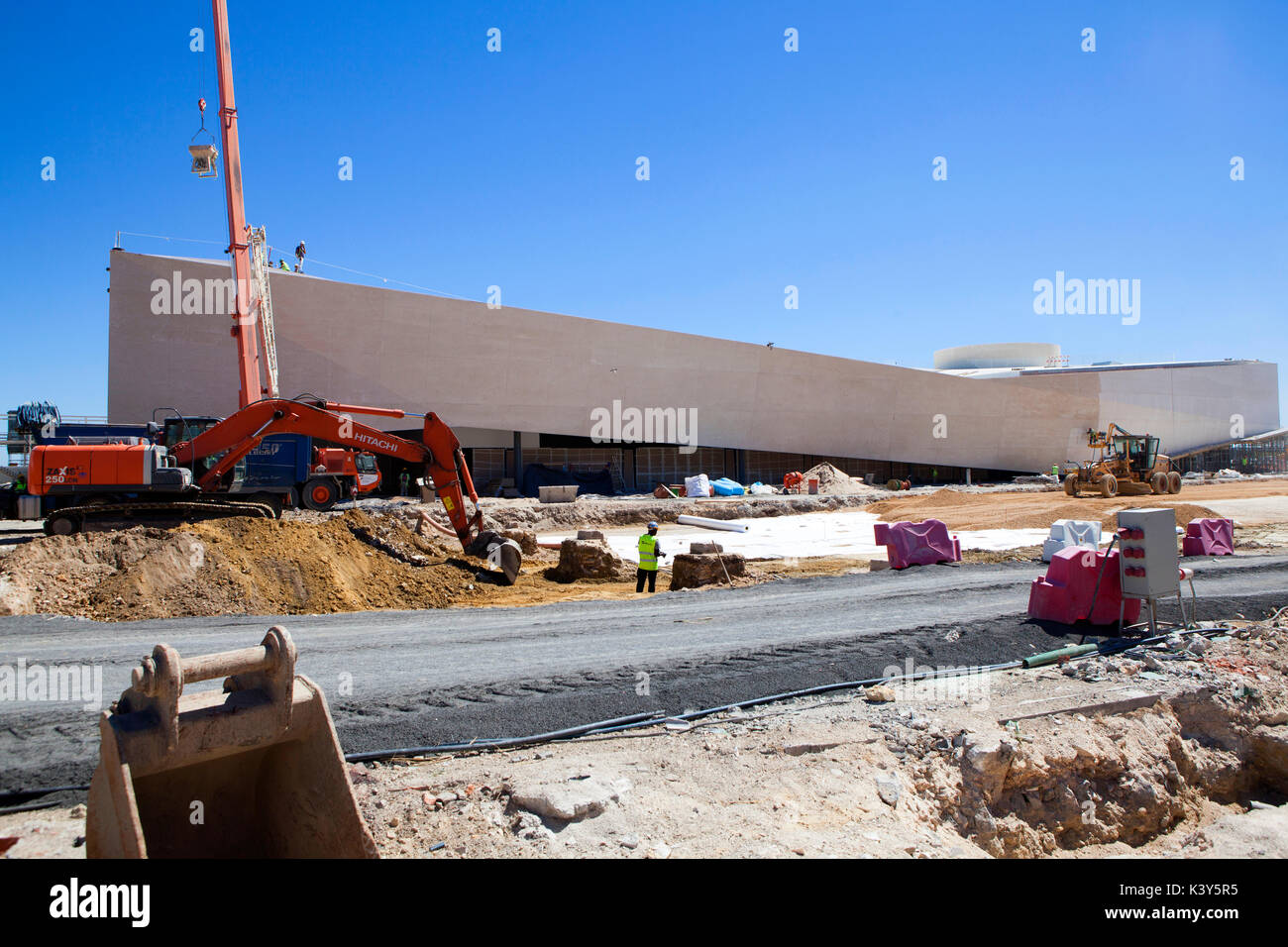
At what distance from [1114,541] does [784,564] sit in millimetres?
8121

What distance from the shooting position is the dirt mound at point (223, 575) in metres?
9.77

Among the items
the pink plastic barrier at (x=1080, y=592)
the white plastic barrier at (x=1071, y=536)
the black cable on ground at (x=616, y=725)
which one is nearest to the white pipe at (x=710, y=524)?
the white plastic barrier at (x=1071, y=536)

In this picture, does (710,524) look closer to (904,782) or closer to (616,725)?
(616,725)

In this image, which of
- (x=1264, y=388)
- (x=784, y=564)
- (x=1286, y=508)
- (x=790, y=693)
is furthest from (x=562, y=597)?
(x=1264, y=388)

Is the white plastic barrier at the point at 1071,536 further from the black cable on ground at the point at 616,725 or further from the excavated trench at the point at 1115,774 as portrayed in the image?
the excavated trench at the point at 1115,774

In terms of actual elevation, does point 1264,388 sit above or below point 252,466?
above

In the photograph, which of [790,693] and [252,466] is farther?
[252,466]

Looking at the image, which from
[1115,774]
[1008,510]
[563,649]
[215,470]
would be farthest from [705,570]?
[1008,510]

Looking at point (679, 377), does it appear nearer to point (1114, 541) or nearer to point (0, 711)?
point (1114, 541)

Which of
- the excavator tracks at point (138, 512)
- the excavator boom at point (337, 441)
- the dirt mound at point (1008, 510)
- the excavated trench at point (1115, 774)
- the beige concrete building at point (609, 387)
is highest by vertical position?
the beige concrete building at point (609, 387)

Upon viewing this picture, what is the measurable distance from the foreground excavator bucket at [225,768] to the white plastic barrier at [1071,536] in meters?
13.6

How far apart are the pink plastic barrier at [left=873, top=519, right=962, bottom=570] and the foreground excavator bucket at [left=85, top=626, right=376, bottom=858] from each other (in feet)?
40.8

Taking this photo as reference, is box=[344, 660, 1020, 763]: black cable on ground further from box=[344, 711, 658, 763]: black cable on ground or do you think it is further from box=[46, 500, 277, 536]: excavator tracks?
box=[46, 500, 277, 536]: excavator tracks
